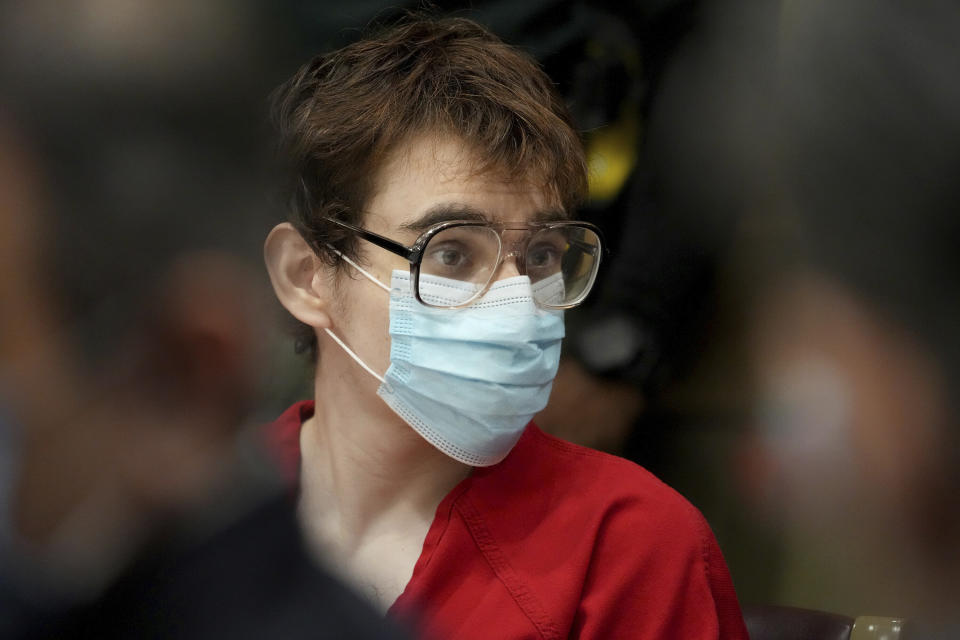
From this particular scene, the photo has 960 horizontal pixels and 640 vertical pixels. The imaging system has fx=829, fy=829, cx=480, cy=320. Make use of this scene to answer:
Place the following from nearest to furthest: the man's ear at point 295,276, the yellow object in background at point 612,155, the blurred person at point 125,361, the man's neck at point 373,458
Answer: the blurred person at point 125,361 → the man's ear at point 295,276 → the man's neck at point 373,458 → the yellow object in background at point 612,155

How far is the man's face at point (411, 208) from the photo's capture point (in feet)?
2.90

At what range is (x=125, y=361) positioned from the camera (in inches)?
13.8

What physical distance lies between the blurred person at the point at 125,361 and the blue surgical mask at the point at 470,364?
501 mm

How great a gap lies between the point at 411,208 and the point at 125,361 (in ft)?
1.82

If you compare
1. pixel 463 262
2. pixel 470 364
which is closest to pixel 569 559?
pixel 470 364

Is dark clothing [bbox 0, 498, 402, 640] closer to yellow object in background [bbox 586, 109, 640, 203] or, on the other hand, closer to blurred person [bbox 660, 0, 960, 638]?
blurred person [bbox 660, 0, 960, 638]

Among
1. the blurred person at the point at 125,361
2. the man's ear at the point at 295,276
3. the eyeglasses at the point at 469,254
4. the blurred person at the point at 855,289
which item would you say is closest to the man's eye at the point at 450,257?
the eyeglasses at the point at 469,254

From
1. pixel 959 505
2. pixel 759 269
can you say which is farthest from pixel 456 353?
pixel 959 505

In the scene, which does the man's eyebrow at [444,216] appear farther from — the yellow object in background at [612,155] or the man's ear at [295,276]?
the yellow object in background at [612,155]

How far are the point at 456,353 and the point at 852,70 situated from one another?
1.57ft

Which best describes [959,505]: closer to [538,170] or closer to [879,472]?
[879,472]

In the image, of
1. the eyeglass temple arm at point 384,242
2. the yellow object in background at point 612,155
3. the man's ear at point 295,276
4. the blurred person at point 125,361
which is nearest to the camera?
the blurred person at point 125,361

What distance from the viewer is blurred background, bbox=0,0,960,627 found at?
41 cm

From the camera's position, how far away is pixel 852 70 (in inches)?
→ 31.0
